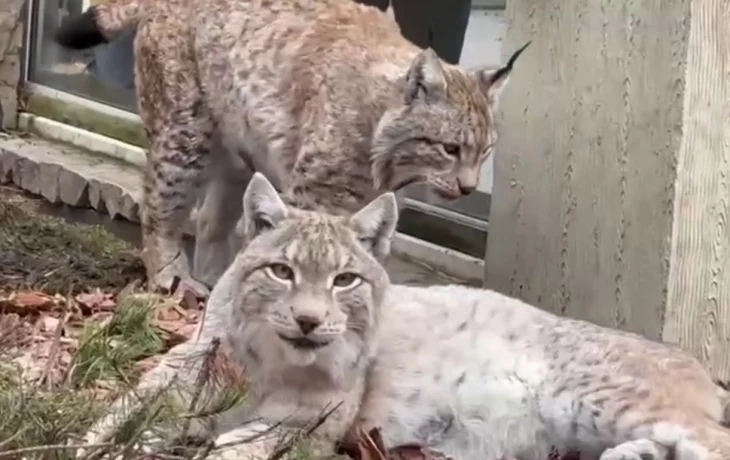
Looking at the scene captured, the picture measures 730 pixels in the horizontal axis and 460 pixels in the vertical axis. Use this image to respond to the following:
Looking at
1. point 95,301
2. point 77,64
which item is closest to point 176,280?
point 95,301

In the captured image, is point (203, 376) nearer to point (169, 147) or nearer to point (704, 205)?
point (704, 205)

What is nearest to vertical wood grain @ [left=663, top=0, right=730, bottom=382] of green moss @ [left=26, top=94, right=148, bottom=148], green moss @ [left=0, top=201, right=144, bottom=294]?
green moss @ [left=0, top=201, right=144, bottom=294]

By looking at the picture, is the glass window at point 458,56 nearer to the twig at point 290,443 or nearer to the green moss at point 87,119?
the green moss at point 87,119

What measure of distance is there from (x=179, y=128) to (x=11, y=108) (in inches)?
132

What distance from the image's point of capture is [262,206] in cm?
360

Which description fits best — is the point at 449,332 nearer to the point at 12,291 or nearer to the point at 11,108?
the point at 12,291

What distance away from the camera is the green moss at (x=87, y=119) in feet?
25.9

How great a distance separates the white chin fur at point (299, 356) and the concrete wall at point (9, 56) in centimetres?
539

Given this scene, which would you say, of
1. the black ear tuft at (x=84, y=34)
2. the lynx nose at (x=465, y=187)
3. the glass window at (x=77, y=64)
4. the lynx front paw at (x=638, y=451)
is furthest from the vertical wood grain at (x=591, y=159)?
the glass window at (x=77, y=64)

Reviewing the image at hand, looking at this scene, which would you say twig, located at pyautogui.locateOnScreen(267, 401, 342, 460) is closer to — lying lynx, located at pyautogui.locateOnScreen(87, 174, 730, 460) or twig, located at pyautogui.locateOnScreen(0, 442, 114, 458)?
lying lynx, located at pyautogui.locateOnScreen(87, 174, 730, 460)

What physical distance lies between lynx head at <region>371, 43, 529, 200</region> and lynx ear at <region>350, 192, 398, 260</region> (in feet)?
3.65

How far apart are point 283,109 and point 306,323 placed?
1949mm

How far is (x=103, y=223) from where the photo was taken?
22.7ft

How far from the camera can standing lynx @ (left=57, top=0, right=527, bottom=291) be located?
477cm
